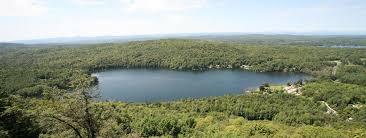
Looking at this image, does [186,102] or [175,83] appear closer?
[186,102]

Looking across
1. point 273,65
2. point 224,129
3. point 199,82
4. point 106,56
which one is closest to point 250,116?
point 224,129

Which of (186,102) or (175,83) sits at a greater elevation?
(186,102)

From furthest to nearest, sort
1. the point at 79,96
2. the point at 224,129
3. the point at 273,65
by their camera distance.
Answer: the point at 273,65
the point at 224,129
the point at 79,96

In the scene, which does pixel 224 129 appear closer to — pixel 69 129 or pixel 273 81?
pixel 69 129

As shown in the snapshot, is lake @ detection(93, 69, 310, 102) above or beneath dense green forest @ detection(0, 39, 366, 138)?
beneath

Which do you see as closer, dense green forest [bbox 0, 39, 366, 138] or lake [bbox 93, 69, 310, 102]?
dense green forest [bbox 0, 39, 366, 138]
